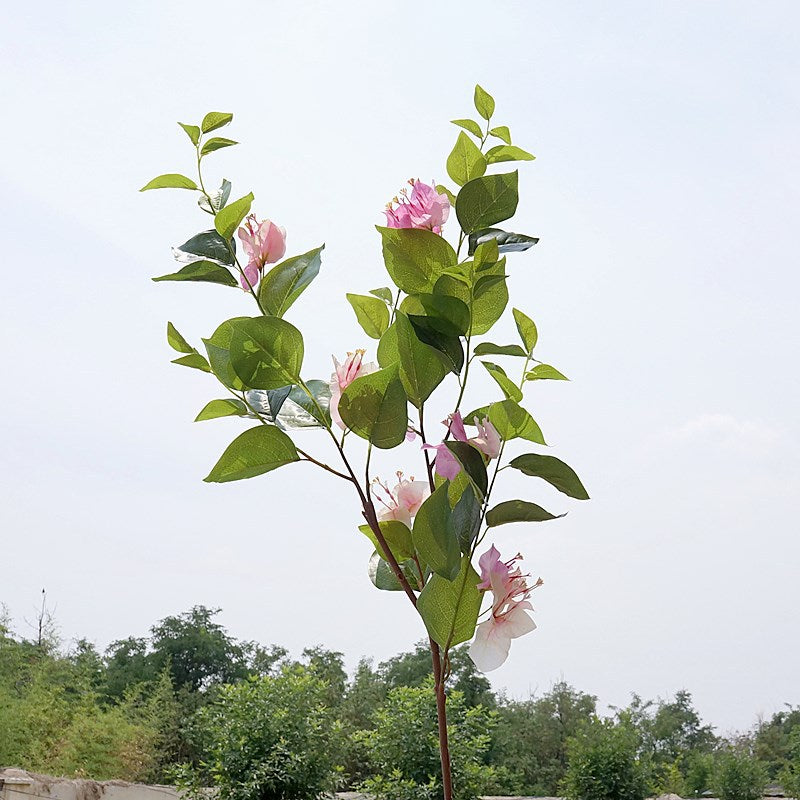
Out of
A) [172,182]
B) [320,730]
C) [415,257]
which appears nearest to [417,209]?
[415,257]

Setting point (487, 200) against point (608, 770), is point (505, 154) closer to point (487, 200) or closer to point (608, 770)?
point (487, 200)

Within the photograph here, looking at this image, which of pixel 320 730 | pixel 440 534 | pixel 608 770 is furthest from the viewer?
pixel 608 770

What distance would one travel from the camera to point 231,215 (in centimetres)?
50

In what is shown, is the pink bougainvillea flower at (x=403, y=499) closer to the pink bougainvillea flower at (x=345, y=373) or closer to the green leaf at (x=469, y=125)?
the pink bougainvillea flower at (x=345, y=373)

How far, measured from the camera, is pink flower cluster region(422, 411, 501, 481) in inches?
18.8

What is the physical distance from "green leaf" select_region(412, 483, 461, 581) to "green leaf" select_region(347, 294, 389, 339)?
161mm

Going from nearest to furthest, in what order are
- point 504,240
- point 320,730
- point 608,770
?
1. point 504,240
2. point 320,730
3. point 608,770

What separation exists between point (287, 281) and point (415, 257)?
7 cm

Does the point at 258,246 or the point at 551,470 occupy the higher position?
the point at 258,246

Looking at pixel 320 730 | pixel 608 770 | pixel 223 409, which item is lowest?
pixel 608 770

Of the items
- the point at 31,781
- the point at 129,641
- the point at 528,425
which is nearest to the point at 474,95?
the point at 528,425

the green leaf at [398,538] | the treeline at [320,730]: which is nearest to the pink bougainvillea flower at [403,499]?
the green leaf at [398,538]

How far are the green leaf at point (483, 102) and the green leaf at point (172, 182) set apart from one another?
179 millimetres

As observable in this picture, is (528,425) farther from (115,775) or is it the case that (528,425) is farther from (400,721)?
(115,775)
